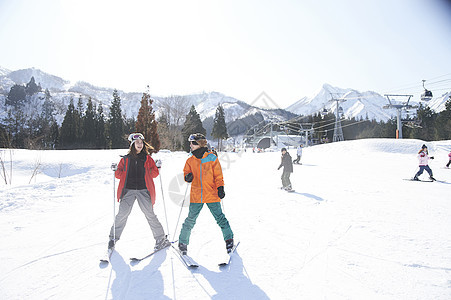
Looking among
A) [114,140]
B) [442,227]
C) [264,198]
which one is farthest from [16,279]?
[114,140]

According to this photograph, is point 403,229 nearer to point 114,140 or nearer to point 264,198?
point 264,198

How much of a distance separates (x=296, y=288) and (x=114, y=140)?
5857 cm

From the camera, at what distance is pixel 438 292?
9.02 ft

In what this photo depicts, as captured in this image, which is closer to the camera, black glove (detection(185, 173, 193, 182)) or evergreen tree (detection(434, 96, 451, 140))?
black glove (detection(185, 173, 193, 182))

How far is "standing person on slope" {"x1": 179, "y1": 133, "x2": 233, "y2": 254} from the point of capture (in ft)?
11.7

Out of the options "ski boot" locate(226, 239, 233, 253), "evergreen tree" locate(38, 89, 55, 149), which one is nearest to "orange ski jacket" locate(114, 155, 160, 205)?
"ski boot" locate(226, 239, 233, 253)

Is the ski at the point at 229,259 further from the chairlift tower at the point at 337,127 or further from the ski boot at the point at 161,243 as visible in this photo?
the chairlift tower at the point at 337,127

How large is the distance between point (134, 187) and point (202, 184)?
110cm

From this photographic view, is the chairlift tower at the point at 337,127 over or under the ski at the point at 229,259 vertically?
over

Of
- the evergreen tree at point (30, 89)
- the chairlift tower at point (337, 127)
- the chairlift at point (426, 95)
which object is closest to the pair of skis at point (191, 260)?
the chairlift at point (426, 95)

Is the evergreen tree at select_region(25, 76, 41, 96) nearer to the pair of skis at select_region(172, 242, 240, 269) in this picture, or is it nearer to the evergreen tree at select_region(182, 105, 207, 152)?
the evergreen tree at select_region(182, 105, 207, 152)

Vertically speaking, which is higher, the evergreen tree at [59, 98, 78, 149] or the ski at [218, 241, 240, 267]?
the evergreen tree at [59, 98, 78, 149]

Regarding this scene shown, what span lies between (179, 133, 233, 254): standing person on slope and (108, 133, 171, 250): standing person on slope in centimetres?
66

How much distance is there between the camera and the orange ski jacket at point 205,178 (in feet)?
11.7
